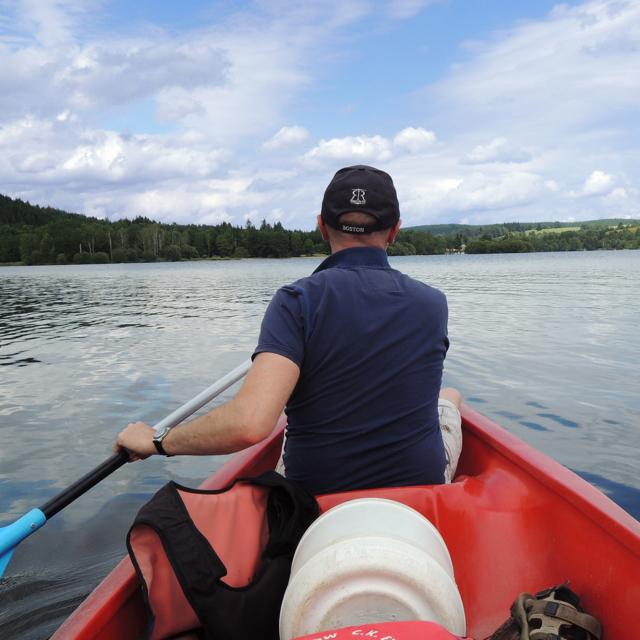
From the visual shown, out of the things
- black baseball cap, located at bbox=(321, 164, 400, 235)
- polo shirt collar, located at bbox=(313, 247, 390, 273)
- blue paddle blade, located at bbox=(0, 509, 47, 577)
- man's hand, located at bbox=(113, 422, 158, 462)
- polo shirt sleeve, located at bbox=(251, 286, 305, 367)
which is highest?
black baseball cap, located at bbox=(321, 164, 400, 235)

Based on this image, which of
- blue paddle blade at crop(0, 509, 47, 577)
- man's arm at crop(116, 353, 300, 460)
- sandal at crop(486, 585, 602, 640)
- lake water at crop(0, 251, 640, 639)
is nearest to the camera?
sandal at crop(486, 585, 602, 640)

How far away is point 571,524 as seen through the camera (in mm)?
2424

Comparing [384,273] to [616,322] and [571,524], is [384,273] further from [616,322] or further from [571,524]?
[616,322]

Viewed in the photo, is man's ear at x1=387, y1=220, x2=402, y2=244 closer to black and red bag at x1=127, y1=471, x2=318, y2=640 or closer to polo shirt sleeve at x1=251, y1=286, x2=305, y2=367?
polo shirt sleeve at x1=251, y1=286, x2=305, y2=367

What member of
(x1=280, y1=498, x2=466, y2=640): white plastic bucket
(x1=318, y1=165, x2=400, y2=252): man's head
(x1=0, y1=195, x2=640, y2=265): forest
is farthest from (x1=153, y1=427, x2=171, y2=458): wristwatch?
(x1=0, y1=195, x2=640, y2=265): forest

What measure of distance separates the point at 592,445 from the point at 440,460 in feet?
16.0

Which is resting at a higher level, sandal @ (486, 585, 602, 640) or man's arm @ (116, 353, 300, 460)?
man's arm @ (116, 353, 300, 460)

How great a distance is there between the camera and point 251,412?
189 centimetres

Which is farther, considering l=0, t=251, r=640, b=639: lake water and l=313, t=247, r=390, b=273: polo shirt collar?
l=0, t=251, r=640, b=639: lake water

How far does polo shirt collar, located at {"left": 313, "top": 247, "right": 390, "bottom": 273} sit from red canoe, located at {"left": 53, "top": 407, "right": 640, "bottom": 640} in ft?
2.71

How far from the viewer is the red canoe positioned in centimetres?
202

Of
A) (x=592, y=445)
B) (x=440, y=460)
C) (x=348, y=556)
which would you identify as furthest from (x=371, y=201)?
(x=592, y=445)

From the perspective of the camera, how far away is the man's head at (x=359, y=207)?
2309mm

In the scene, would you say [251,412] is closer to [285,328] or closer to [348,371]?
[285,328]
